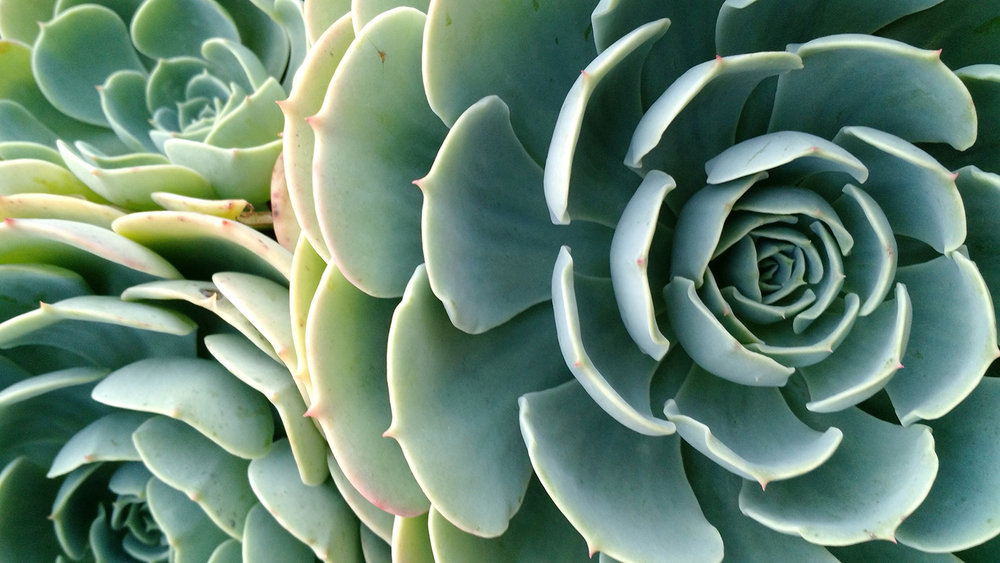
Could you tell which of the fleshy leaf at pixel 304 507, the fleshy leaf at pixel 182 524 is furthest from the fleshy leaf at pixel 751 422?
the fleshy leaf at pixel 182 524

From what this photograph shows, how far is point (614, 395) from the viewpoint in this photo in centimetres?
59

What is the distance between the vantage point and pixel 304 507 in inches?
28.4

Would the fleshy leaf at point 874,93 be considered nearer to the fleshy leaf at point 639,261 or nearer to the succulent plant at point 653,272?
the succulent plant at point 653,272

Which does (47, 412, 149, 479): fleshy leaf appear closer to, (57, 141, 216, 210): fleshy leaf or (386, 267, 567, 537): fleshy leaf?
(57, 141, 216, 210): fleshy leaf

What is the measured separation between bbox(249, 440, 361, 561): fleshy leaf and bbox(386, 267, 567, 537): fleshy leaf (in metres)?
0.16

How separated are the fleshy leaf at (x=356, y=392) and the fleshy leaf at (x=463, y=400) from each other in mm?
51

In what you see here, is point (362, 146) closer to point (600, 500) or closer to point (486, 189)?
point (486, 189)

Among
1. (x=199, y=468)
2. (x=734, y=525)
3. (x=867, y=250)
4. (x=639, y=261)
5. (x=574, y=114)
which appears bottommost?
(x=734, y=525)

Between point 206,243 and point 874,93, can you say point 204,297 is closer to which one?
point 206,243

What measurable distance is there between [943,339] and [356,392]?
1.72 ft

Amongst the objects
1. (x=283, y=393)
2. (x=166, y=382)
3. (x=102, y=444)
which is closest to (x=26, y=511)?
(x=102, y=444)

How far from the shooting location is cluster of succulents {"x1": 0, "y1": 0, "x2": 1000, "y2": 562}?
2.06 feet

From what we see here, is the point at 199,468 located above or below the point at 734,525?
above

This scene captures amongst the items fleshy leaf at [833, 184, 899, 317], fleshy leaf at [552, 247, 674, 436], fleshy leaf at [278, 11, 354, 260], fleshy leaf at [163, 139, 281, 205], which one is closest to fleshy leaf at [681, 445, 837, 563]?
fleshy leaf at [552, 247, 674, 436]
